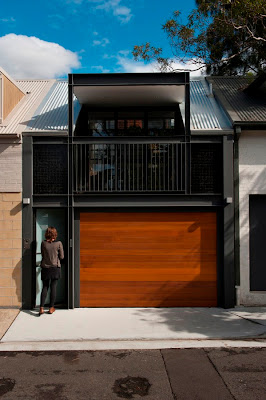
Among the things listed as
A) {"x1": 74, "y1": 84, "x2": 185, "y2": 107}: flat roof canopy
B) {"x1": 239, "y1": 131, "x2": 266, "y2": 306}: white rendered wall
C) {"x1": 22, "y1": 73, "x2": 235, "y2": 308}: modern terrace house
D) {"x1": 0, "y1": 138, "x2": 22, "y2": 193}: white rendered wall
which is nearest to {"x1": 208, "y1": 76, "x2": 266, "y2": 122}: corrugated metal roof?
{"x1": 239, "y1": 131, "x2": 266, "y2": 306}: white rendered wall

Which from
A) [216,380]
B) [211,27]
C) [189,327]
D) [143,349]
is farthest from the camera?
[211,27]

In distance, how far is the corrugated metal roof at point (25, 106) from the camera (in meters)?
7.61

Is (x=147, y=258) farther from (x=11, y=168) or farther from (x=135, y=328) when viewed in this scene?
(x=11, y=168)

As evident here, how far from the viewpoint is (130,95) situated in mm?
8070

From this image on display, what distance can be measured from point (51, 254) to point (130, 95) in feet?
13.3

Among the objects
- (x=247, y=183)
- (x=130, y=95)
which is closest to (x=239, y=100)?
(x=247, y=183)

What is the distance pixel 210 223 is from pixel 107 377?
4.12 meters

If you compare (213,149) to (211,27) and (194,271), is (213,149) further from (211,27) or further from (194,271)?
(211,27)

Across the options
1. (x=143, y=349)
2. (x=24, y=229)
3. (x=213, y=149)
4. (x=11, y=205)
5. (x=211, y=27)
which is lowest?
(x=143, y=349)

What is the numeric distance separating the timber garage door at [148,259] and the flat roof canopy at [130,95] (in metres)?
2.78

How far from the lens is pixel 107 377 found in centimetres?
436

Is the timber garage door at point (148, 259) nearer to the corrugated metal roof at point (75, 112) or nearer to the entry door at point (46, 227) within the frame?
the entry door at point (46, 227)

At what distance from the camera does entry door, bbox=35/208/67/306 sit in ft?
24.4

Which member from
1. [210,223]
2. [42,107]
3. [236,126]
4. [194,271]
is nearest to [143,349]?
[194,271]
